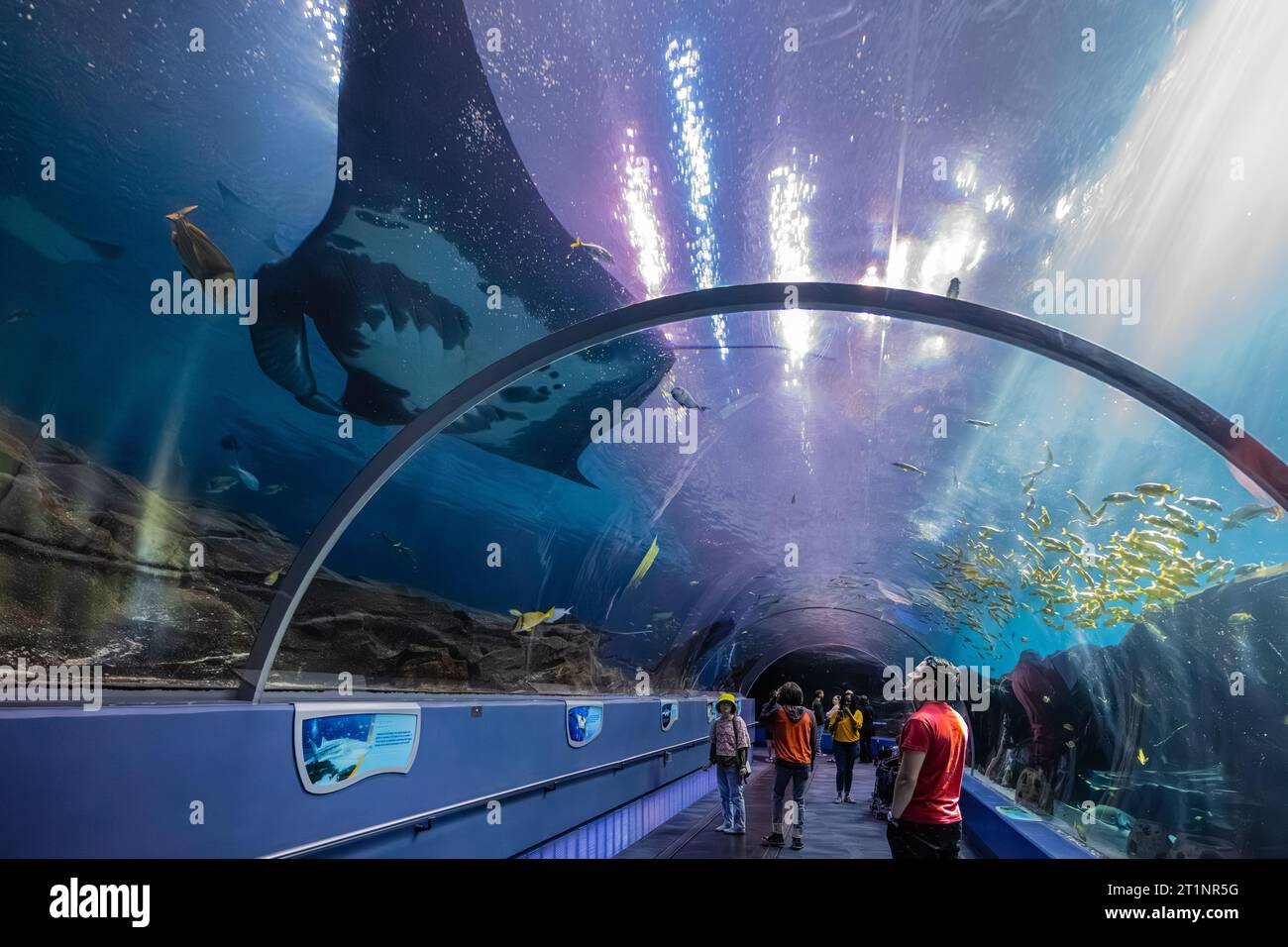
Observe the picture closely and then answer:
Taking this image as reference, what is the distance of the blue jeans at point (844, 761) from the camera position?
12398mm

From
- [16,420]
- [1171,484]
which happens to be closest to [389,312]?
[16,420]

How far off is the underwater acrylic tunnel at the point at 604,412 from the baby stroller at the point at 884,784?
17cm

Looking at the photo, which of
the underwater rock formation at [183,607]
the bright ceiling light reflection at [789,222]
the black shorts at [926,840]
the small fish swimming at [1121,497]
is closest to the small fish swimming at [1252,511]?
the small fish swimming at [1121,497]

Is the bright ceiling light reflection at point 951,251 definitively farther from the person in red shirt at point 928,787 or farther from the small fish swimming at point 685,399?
the person in red shirt at point 928,787

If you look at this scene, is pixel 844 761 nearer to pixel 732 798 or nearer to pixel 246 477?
pixel 732 798

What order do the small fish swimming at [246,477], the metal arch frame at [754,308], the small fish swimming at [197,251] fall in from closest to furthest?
the metal arch frame at [754,308] → the small fish swimming at [197,251] → the small fish swimming at [246,477]

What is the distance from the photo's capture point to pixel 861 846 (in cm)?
859

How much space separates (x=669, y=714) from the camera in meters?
13.6

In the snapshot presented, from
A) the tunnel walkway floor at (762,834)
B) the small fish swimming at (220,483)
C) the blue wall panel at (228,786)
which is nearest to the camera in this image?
the blue wall panel at (228,786)

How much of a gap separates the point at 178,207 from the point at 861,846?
34.4 feet

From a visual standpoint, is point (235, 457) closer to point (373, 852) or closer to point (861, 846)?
point (373, 852)

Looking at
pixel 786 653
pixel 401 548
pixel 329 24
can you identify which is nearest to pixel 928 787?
pixel 329 24

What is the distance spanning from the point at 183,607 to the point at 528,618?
5105 mm

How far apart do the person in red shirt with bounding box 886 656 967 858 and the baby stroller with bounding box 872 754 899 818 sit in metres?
6.86
